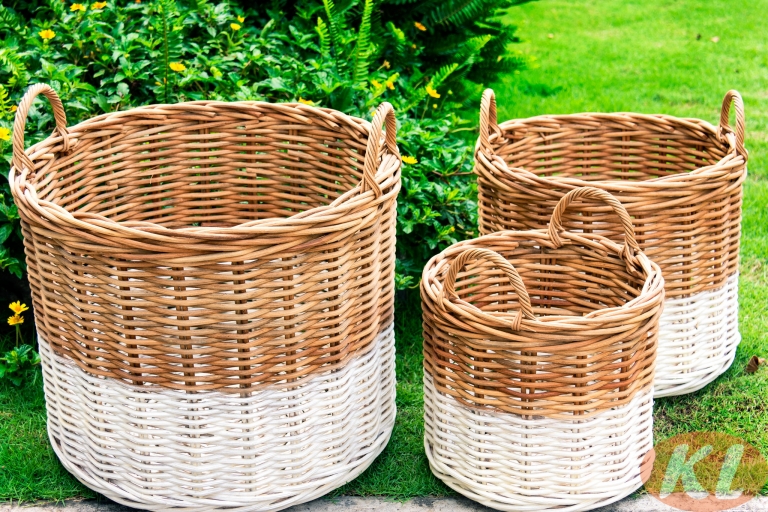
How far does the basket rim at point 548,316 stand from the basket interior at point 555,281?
0.04 m

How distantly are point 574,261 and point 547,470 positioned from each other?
651 millimetres

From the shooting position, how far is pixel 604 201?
238 cm

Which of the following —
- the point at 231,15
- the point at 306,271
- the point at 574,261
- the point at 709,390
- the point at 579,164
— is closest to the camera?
the point at 306,271

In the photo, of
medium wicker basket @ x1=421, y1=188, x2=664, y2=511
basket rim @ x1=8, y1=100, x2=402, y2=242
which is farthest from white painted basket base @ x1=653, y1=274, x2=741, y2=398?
basket rim @ x1=8, y1=100, x2=402, y2=242

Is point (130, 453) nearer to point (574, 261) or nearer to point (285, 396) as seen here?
point (285, 396)

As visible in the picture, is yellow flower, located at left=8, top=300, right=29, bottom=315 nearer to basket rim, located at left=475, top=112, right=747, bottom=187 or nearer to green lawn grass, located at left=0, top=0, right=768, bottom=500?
green lawn grass, located at left=0, top=0, right=768, bottom=500

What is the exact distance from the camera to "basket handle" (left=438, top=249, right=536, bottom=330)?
204 cm

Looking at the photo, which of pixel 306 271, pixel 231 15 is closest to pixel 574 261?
pixel 306 271

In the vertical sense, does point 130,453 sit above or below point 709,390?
above

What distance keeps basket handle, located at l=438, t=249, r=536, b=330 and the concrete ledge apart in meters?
0.54

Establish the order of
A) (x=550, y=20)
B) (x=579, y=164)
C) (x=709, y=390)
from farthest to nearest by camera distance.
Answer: (x=550, y=20), (x=579, y=164), (x=709, y=390)

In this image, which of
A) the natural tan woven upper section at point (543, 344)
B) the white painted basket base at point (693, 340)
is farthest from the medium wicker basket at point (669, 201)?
the natural tan woven upper section at point (543, 344)

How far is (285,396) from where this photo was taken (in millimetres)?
2168

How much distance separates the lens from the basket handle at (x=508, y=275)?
2041 mm
